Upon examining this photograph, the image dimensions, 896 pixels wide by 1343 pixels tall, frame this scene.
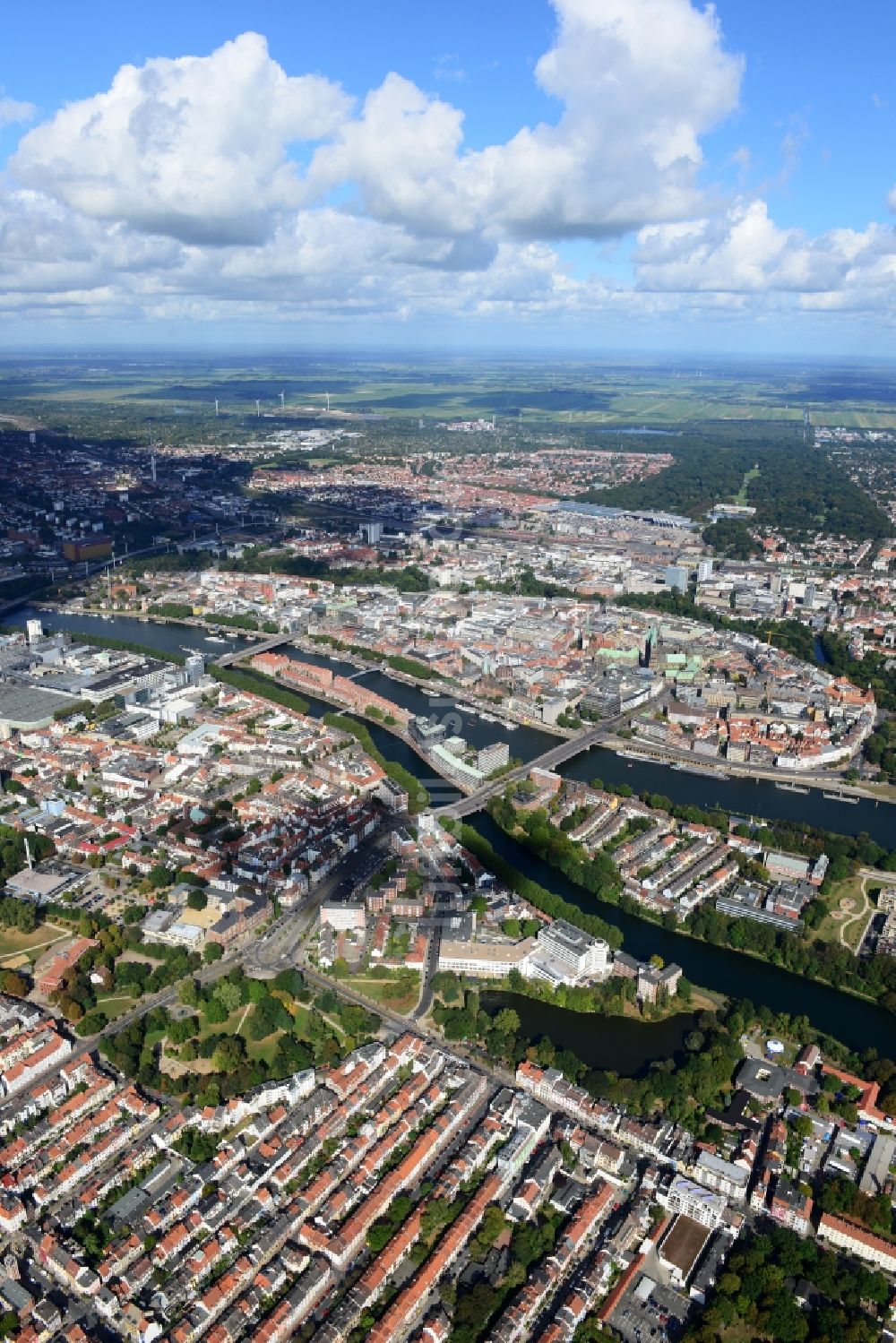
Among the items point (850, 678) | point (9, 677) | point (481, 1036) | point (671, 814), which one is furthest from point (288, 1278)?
point (850, 678)

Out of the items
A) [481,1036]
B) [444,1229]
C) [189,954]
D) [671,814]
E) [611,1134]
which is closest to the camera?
[444,1229]

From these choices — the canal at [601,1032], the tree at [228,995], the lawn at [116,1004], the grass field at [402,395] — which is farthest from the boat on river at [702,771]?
the grass field at [402,395]

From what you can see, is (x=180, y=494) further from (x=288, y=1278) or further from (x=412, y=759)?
(x=288, y=1278)

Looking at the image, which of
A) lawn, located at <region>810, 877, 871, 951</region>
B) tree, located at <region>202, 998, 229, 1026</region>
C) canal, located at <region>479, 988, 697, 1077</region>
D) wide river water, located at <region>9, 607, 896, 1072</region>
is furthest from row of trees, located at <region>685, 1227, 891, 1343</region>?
tree, located at <region>202, 998, 229, 1026</region>

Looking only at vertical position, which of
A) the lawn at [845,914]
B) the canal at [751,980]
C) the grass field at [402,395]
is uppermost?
the grass field at [402,395]

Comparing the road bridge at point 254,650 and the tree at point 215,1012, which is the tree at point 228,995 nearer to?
the tree at point 215,1012

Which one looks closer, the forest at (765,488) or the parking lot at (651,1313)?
the parking lot at (651,1313)

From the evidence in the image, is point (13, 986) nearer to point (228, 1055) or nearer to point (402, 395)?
point (228, 1055)

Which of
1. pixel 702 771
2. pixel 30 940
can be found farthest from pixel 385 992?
pixel 702 771
